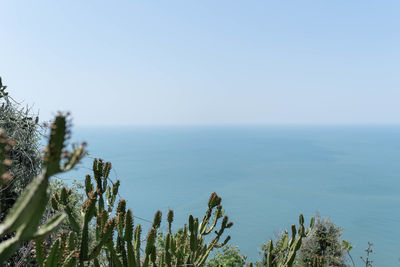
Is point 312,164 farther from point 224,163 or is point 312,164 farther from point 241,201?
point 241,201

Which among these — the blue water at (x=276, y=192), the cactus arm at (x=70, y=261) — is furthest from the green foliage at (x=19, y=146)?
the blue water at (x=276, y=192)

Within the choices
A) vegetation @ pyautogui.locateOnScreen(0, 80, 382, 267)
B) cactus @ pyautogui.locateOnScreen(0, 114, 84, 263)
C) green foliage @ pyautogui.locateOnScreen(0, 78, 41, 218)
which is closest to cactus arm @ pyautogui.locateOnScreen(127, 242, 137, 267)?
vegetation @ pyautogui.locateOnScreen(0, 80, 382, 267)

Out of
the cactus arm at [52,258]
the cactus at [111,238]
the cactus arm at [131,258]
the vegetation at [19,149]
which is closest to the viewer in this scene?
the cactus arm at [52,258]

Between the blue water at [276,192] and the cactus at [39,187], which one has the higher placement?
the cactus at [39,187]

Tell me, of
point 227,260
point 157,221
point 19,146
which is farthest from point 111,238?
point 227,260

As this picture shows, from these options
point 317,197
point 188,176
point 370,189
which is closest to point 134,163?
point 188,176

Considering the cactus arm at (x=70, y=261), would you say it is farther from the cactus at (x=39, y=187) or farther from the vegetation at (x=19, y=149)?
the vegetation at (x=19, y=149)

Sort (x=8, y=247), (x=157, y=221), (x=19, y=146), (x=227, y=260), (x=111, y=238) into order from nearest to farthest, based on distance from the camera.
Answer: (x=8, y=247) < (x=111, y=238) < (x=157, y=221) < (x=19, y=146) < (x=227, y=260)

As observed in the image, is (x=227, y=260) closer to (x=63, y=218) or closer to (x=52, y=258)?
(x=52, y=258)

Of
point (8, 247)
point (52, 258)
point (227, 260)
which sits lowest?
point (227, 260)

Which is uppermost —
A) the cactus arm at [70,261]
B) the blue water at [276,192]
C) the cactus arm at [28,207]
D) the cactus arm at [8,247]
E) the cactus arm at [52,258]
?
the cactus arm at [28,207]

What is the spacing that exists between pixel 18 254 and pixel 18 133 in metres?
1.23

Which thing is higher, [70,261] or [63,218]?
[63,218]

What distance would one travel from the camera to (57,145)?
0.92 meters
